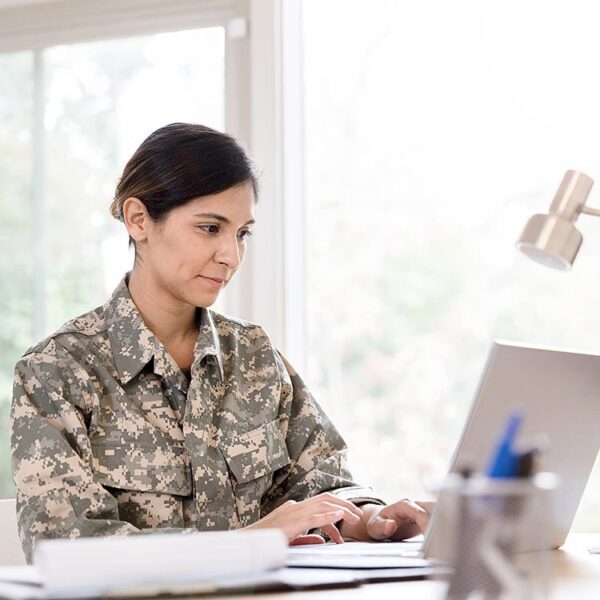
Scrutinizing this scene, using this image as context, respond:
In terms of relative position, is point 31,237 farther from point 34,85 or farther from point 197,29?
point 197,29

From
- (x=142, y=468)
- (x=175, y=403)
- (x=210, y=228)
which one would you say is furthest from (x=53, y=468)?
(x=210, y=228)

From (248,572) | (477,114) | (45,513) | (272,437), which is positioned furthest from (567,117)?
(248,572)

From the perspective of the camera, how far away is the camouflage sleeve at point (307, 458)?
1864mm

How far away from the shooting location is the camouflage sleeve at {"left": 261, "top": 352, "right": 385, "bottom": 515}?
186cm

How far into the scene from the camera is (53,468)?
60.8 inches

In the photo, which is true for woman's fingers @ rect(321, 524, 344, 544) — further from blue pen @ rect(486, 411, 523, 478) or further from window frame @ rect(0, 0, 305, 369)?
window frame @ rect(0, 0, 305, 369)

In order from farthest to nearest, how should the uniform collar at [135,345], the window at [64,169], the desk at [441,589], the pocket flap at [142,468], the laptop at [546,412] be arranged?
the window at [64,169]
the uniform collar at [135,345]
the pocket flap at [142,468]
the laptop at [546,412]
the desk at [441,589]

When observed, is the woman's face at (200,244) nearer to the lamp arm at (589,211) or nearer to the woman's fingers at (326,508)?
the woman's fingers at (326,508)

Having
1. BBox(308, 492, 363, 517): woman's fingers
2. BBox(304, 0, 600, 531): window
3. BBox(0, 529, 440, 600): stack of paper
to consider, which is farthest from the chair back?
BBox(304, 0, 600, 531): window

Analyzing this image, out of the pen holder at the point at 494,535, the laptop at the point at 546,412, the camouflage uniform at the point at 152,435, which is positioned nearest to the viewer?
the pen holder at the point at 494,535

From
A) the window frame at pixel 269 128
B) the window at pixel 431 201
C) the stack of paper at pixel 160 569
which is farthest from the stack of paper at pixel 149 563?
the window at pixel 431 201

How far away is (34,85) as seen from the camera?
306 centimetres

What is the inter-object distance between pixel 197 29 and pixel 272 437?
4.79 ft

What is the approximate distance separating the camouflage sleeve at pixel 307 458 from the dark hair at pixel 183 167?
40cm
